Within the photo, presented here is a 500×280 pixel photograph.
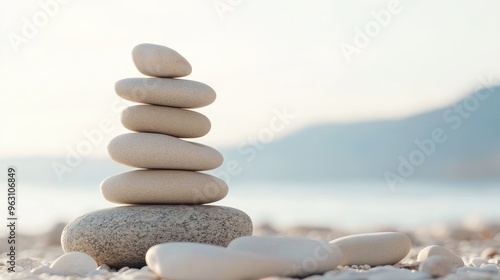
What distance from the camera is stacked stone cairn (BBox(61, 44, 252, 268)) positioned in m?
5.55

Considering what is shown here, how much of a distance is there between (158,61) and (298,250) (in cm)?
242

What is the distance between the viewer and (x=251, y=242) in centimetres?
429

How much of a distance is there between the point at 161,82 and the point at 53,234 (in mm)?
6758

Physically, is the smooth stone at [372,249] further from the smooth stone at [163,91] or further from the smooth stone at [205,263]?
the smooth stone at [163,91]

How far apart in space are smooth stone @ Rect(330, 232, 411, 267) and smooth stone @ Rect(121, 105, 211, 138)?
174cm

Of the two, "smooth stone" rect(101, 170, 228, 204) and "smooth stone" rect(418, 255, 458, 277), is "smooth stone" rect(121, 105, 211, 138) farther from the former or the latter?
"smooth stone" rect(418, 255, 458, 277)

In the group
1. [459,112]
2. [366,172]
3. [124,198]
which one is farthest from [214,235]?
[366,172]

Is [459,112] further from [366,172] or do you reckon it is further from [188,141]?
[366,172]

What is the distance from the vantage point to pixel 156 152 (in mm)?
5699

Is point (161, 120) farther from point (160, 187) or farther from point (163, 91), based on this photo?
point (160, 187)

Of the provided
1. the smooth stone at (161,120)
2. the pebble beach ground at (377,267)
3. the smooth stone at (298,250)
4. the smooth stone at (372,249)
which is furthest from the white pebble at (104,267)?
the smooth stone at (372,249)

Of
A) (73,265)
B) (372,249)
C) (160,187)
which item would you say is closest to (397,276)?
(372,249)

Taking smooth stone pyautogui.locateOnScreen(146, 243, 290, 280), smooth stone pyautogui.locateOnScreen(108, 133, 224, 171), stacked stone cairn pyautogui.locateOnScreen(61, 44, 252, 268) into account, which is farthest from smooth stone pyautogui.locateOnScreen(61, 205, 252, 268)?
smooth stone pyautogui.locateOnScreen(146, 243, 290, 280)

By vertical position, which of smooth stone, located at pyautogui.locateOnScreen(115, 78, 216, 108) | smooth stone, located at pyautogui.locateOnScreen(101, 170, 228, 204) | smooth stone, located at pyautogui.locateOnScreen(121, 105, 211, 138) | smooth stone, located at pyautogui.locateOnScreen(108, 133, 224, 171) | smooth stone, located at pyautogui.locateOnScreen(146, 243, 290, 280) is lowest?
smooth stone, located at pyautogui.locateOnScreen(146, 243, 290, 280)
